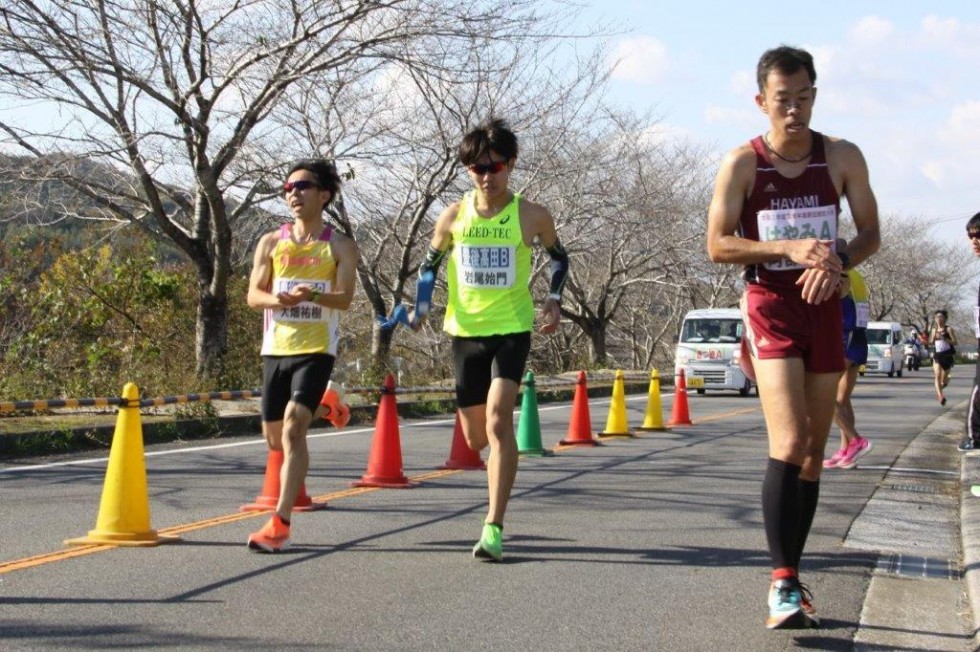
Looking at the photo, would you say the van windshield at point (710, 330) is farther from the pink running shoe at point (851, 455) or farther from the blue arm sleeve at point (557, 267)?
the blue arm sleeve at point (557, 267)

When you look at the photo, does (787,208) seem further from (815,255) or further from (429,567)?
(429,567)

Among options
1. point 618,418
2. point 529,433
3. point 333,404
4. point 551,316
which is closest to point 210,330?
point 618,418

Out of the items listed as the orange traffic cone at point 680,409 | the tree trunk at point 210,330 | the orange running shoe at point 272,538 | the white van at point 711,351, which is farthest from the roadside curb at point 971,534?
the white van at point 711,351

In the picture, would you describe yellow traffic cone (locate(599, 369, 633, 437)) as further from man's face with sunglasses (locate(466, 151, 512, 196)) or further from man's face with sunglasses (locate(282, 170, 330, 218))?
man's face with sunglasses (locate(466, 151, 512, 196))

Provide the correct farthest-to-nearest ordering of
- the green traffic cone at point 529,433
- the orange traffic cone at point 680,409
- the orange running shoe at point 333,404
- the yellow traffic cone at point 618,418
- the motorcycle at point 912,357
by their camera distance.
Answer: the motorcycle at point 912,357 < the orange traffic cone at point 680,409 < the yellow traffic cone at point 618,418 < the green traffic cone at point 529,433 < the orange running shoe at point 333,404

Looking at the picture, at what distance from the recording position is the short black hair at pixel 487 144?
7.11 meters

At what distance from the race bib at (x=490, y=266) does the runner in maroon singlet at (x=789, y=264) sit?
1.89 m

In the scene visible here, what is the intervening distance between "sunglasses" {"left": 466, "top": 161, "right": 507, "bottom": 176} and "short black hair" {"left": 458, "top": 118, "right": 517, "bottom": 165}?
3 cm

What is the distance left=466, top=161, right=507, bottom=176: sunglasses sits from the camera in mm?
7133

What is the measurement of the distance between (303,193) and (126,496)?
1.89m

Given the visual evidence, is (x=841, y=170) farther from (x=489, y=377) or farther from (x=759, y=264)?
(x=489, y=377)

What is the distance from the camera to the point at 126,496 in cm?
732

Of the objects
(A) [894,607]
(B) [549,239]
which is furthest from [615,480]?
(A) [894,607]

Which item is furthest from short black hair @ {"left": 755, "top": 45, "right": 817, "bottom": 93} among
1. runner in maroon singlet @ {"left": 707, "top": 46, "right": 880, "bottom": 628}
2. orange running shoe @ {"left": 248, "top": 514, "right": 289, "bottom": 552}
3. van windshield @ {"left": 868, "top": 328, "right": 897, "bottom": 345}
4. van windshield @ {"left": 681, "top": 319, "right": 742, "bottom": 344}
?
van windshield @ {"left": 868, "top": 328, "right": 897, "bottom": 345}
